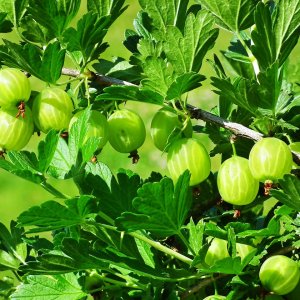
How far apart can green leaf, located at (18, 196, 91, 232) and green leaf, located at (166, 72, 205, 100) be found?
0.60ft

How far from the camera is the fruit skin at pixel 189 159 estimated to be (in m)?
0.96

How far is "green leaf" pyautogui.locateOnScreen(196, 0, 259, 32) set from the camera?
102 centimetres

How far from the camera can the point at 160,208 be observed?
90 cm

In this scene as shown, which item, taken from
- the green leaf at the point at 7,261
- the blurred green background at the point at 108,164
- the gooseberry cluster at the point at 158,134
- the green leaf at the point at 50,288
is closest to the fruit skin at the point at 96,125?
the gooseberry cluster at the point at 158,134

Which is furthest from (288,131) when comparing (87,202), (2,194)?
(2,194)

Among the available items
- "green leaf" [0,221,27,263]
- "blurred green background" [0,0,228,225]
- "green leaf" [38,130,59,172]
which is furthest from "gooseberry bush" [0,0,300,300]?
"blurred green background" [0,0,228,225]

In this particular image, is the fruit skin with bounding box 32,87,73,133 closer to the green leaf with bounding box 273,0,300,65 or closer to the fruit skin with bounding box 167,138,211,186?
the fruit skin with bounding box 167,138,211,186

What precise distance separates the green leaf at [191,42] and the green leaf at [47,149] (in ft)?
0.65

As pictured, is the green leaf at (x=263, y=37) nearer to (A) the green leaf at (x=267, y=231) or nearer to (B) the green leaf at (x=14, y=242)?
(A) the green leaf at (x=267, y=231)

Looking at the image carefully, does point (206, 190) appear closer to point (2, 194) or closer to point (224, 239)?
point (224, 239)

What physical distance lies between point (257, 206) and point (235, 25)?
0.34m

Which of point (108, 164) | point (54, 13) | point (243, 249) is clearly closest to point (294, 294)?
point (243, 249)

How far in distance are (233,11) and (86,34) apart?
23 centimetres

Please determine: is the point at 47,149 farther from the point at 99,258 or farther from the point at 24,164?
the point at 99,258
